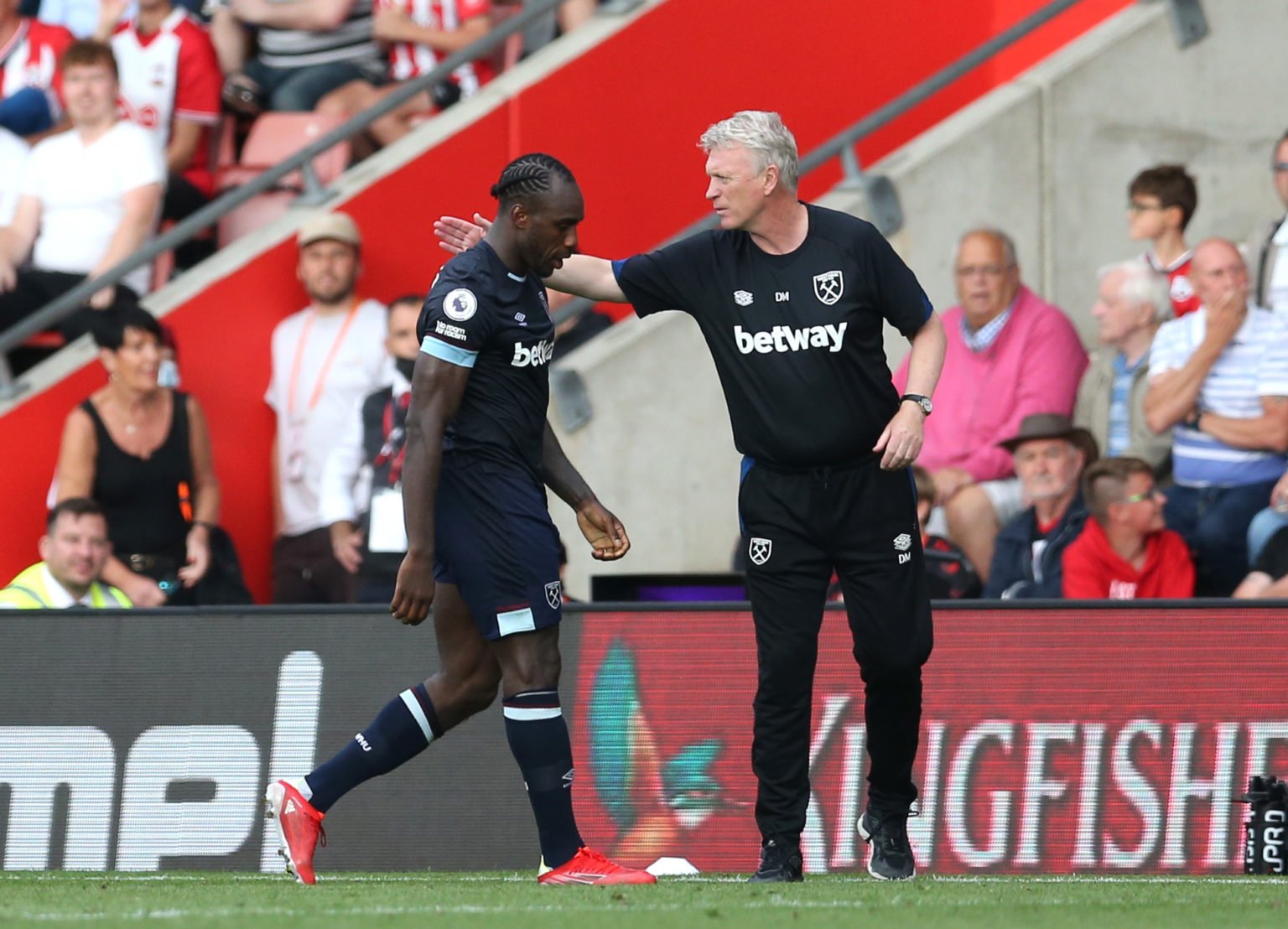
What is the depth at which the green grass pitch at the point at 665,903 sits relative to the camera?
5.45 meters

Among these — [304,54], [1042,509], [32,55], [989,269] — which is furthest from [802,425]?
[32,55]

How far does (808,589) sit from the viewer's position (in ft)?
21.5

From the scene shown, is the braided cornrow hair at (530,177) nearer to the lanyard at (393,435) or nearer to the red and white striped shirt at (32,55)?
the lanyard at (393,435)

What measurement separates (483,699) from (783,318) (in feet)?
4.83

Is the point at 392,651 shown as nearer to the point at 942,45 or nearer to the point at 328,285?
the point at 328,285

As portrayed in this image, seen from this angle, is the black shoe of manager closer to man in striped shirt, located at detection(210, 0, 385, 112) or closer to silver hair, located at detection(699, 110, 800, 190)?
silver hair, located at detection(699, 110, 800, 190)

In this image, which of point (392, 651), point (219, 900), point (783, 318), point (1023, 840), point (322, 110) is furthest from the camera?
point (322, 110)

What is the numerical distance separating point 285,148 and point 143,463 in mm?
2581

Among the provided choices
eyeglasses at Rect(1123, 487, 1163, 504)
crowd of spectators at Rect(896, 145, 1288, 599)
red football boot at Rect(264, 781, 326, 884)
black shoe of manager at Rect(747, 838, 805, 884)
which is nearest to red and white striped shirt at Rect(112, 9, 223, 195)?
crowd of spectators at Rect(896, 145, 1288, 599)

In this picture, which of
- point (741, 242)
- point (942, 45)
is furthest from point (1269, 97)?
point (741, 242)

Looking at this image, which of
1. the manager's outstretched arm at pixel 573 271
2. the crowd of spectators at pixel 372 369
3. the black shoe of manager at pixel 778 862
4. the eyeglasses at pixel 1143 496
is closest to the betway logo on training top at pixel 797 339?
the manager's outstretched arm at pixel 573 271

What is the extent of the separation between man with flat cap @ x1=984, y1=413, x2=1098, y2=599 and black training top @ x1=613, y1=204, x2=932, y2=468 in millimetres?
3243

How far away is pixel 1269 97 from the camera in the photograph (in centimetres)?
1127

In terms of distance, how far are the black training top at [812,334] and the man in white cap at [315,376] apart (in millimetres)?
4693
